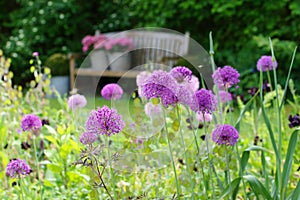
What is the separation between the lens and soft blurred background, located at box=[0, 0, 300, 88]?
5.75 metres

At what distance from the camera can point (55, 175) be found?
1984mm

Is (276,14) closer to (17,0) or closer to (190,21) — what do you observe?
(190,21)

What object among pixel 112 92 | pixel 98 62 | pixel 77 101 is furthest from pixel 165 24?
pixel 112 92

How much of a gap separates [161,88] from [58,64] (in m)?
6.44

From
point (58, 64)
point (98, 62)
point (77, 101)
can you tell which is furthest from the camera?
point (58, 64)

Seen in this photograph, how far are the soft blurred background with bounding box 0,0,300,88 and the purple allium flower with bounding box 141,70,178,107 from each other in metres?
4.11

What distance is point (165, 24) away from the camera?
6.80 m

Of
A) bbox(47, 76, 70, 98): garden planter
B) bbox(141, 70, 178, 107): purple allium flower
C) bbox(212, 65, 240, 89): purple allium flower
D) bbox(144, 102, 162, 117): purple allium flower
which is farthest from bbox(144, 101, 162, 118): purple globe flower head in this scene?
bbox(47, 76, 70, 98): garden planter

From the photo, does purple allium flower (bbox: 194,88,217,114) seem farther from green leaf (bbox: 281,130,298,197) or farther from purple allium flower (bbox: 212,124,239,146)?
green leaf (bbox: 281,130,298,197)

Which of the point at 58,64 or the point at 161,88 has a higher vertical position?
the point at 58,64

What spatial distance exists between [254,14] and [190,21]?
1101 millimetres

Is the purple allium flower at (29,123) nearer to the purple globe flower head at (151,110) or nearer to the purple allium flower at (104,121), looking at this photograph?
the purple globe flower head at (151,110)

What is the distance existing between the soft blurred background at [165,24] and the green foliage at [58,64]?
0.04 meters

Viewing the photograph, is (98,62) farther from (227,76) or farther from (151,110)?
(227,76)
